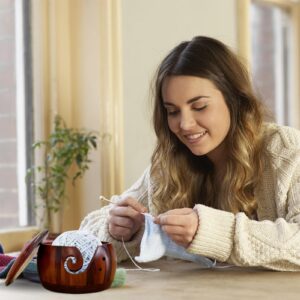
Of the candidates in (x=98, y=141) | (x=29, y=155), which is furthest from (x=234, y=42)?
(x=29, y=155)

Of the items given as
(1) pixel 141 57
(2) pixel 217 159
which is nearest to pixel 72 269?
(2) pixel 217 159

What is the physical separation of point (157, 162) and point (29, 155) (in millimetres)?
814

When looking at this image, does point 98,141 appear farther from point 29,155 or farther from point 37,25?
point 37,25

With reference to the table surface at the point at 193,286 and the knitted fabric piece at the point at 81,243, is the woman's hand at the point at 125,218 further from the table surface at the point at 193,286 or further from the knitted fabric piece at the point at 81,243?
the knitted fabric piece at the point at 81,243

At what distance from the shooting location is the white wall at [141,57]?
268cm

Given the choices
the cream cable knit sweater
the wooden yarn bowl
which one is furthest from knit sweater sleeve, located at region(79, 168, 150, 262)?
the wooden yarn bowl

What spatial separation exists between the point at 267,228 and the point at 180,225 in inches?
8.3

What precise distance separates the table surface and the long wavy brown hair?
256mm

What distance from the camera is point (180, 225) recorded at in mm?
1439

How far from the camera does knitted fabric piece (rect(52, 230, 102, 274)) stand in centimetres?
124

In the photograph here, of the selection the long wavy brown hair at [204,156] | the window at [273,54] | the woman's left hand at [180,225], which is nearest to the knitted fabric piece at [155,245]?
the woman's left hand at [180,225]

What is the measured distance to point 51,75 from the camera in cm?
257

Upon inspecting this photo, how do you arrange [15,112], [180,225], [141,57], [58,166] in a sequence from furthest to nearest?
[141,57] < [15,112] < [58,166] < [180,225]

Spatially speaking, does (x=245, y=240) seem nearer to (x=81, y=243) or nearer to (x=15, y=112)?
(x=81, y=243)
